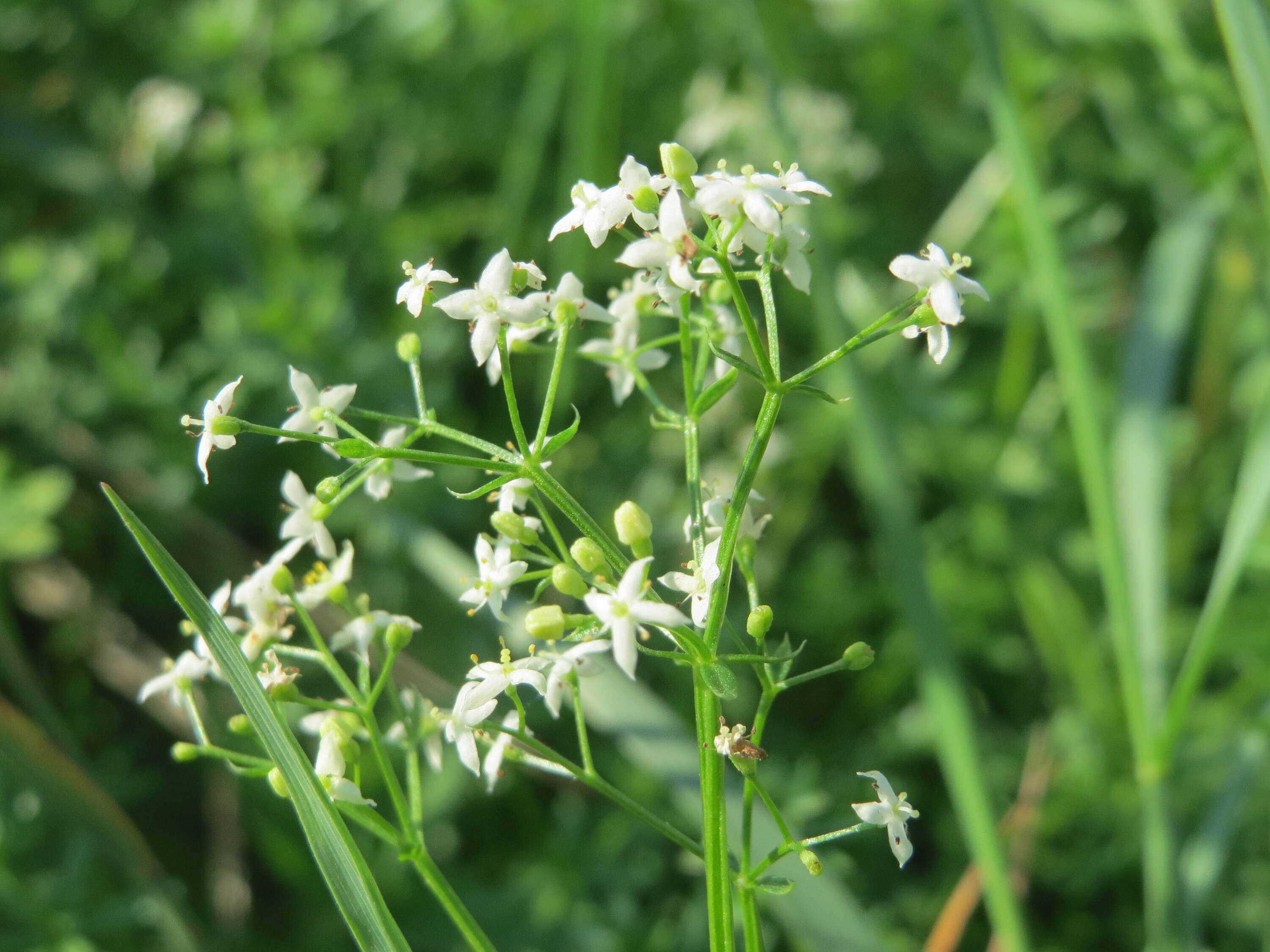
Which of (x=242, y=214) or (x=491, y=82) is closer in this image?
(x=242, y=214)

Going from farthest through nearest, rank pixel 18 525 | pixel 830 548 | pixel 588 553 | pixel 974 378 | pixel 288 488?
pixel 974 378 → pixel 830 548 → pixel 18 525 → pixel 288 488 → pixel 588 553

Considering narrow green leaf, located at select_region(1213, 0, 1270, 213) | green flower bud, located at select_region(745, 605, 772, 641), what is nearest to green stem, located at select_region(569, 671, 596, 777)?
green flower bud, located at select_region(745, 605, 772, 641)

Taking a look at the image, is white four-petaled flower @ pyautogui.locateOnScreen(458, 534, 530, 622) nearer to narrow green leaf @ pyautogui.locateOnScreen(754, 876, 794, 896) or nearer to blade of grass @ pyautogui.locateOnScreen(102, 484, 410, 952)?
blade of grass @ pyautogui.locateOnScreen(102, 484, 410, 952)

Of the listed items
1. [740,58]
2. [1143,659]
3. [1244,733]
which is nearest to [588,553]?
[1143,659]

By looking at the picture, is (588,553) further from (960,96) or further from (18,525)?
(960,96)

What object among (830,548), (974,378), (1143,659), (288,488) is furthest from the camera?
(974,378)

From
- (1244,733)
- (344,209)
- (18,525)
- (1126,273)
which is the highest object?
(344,209)

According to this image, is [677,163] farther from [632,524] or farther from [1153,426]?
[1153,426]
